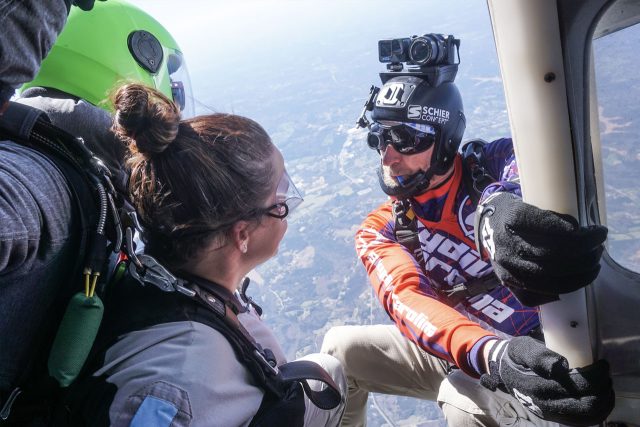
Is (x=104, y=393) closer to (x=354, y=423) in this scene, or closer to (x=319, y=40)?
(x=354, y=423)

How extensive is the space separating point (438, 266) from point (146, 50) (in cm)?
184

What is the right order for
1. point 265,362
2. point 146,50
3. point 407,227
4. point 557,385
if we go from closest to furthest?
1. point 557,385
2. point 265,362
3. point 146,50
4. point 407,227

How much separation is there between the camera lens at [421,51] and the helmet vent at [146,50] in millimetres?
1312

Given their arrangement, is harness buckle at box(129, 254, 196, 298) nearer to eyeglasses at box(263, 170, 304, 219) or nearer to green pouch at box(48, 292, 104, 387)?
green pouch at box(48, 292, 104, 387)

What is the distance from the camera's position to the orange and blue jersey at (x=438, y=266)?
203cm

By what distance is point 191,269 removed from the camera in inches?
58.1

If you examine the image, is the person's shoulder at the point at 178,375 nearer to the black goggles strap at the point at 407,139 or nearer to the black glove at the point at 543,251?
the black glove at the point at 543,251

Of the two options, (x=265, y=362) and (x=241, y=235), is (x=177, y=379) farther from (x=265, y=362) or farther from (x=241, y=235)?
(x=241, y=235)

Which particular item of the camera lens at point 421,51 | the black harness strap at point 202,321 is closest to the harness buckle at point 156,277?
the black harness strap at point 202,321

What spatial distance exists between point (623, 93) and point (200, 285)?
120 centimetres

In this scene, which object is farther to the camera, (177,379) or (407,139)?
(407,139)

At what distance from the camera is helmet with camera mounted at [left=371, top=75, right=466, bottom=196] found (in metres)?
2.45

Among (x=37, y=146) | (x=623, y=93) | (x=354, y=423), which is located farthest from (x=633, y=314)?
(x=354, y=423)

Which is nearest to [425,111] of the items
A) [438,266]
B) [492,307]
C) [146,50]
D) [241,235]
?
[438,266]
